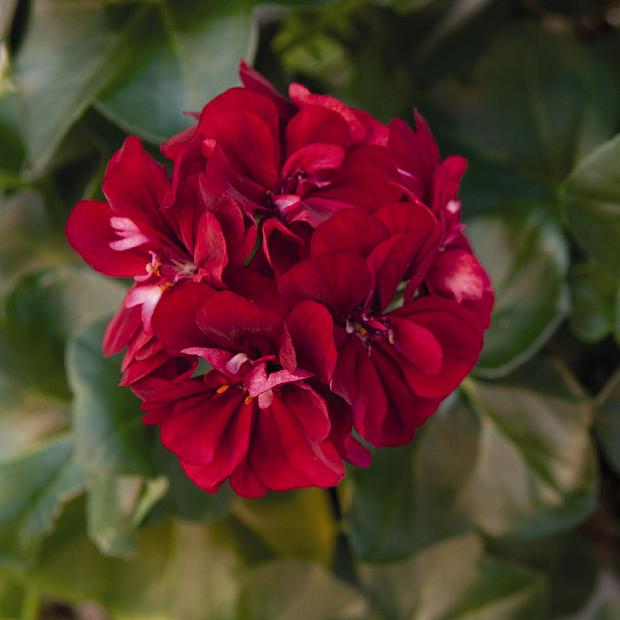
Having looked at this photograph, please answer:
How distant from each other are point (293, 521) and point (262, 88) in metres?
0.41

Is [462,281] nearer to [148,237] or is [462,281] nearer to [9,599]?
[148,237]

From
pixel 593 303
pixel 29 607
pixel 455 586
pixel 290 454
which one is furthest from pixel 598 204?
pixel 29 607

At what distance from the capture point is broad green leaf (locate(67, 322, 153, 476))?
47 cm

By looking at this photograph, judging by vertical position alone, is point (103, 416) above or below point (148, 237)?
below

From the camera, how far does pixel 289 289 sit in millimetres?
295

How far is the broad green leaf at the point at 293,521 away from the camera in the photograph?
2.09ft

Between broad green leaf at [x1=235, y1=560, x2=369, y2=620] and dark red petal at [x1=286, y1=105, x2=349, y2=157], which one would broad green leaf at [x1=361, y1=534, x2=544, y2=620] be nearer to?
broad green leaf at [x1=235, y1=560, x2=369, y2=620]

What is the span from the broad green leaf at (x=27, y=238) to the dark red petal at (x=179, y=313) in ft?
1.18

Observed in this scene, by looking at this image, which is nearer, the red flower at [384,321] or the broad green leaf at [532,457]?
the red flower at [384,321]

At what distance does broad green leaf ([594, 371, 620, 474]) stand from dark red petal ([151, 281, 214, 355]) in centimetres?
38

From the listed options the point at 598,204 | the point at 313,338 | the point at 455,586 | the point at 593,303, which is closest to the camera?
the point at 313,338

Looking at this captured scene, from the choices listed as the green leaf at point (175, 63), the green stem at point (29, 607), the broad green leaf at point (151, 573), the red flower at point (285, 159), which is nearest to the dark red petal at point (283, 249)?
the red flower at point (285, 159)

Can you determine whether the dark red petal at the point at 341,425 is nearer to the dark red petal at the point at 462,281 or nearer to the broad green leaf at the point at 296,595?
the dark red petal at the point at 462,281

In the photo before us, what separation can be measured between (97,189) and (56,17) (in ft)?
0.40
